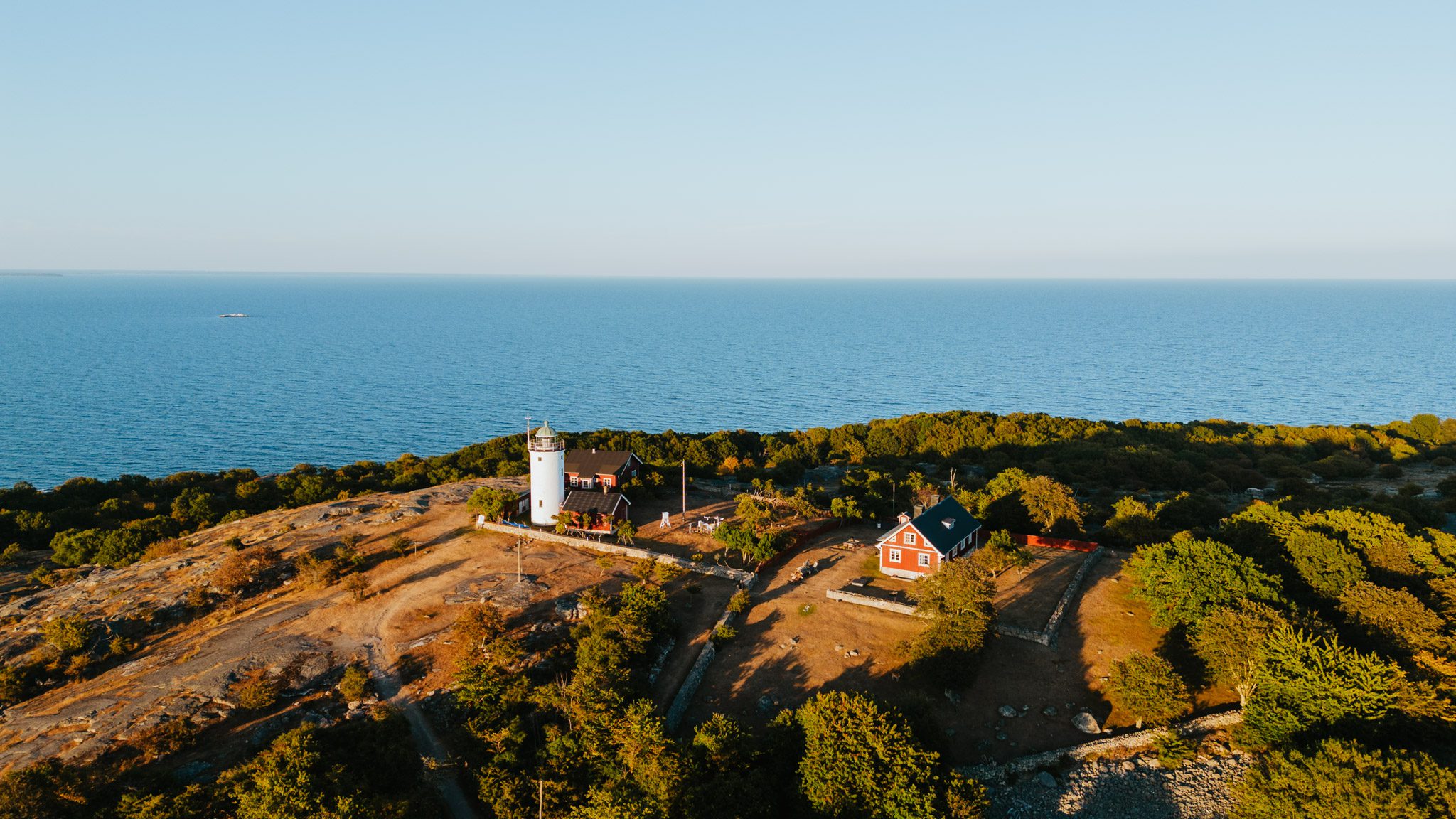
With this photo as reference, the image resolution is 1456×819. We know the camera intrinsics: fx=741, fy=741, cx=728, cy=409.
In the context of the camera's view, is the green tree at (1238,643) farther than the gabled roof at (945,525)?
No

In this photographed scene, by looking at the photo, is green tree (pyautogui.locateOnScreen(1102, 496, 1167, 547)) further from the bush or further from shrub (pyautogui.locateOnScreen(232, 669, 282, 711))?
shrub (pyautogui.locateOnScreen(232, 669, 282, 711))

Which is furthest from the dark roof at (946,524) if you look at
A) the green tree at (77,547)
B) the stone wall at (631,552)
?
the green tree at (77,547)

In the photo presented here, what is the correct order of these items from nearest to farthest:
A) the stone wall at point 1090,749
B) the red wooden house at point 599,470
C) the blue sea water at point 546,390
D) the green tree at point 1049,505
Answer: the stone wall at point 1090,749
the green tree at point 1049,505
the red wooden house at point 599,470
the blue sea water at point 546,390

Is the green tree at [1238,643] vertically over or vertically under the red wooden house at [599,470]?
under

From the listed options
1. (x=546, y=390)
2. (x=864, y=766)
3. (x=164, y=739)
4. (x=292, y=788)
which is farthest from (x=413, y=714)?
(x=546, y=390)

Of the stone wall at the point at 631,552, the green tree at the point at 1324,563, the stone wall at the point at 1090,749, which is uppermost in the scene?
the green tree at the point at 1324,563

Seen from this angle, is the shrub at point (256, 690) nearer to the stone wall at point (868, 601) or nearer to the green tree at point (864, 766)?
the green tree at point (864, 766)

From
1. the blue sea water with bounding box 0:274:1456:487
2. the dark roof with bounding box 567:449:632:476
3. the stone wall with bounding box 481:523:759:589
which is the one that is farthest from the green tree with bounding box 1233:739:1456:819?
the blue sea water with bounding box 0:274:1456:487
